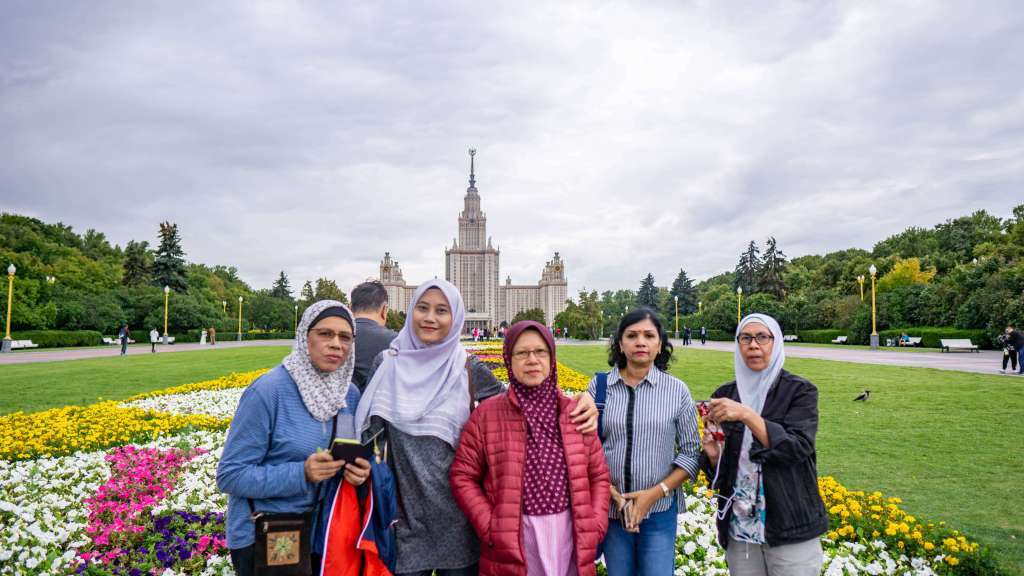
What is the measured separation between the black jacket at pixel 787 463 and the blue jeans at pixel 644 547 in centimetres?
23

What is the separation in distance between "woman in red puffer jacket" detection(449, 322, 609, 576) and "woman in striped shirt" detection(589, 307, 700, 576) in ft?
0.74

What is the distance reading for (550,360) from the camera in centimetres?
231

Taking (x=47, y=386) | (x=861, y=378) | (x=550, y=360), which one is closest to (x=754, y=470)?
(x=550, y=360)

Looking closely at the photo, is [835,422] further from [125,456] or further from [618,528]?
[125,456]

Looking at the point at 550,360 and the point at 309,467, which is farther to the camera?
the point at 550,360

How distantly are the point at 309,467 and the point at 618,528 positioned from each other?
1.34 m

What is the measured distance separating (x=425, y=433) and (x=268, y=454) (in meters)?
0.58

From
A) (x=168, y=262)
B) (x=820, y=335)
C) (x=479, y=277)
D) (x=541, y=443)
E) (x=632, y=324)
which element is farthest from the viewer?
(x=479, y=277)

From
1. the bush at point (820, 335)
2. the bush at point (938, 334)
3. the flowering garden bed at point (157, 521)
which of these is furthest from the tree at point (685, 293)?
the flowering garden bed at point (157, 521)

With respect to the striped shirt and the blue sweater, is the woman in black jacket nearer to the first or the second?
the striped shirt

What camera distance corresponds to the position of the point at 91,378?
41.5 feet

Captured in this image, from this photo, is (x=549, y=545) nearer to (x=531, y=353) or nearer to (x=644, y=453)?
(x=644, y=453)

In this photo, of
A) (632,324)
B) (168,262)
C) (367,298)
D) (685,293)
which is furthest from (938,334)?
(168,262)

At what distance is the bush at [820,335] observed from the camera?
33.4 metres
